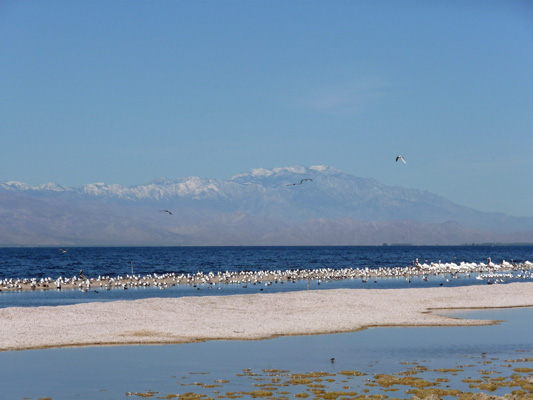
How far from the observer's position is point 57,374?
1089 inches

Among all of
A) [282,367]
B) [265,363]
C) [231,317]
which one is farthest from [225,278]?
[282,367]

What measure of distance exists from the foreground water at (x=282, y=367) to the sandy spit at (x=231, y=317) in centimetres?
227

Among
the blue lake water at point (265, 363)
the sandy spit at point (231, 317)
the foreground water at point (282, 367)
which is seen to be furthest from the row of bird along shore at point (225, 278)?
the foreground water at point (282, 367)

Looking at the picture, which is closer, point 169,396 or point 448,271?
point 169,396

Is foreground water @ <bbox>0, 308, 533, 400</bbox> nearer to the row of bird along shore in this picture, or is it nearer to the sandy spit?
the sandy spit

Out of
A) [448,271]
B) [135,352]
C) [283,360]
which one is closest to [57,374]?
[135,352]

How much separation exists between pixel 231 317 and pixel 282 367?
16783 mm

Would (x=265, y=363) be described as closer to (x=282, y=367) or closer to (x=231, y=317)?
(x=282, y=367)

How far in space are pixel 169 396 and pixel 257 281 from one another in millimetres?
62031

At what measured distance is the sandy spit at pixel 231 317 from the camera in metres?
37.2

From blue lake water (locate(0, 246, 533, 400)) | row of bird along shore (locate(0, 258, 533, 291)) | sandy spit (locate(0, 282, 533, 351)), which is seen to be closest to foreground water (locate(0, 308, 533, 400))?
blue lake water (locate(0, 246, 533, 400))

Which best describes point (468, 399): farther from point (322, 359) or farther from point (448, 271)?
point (448, 271)

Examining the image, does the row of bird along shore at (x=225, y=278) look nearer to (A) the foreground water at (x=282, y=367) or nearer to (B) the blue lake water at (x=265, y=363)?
(B) the blue lake water at (x=265, y=363)

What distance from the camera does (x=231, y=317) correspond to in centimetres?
4547
